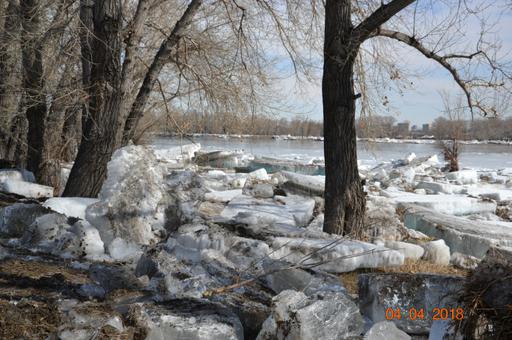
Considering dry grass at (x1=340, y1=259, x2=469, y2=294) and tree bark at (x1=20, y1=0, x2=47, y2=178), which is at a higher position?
tree bark at (x1=20, y1=0, x2=47, y2=178)

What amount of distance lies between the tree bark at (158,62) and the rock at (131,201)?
1510mm

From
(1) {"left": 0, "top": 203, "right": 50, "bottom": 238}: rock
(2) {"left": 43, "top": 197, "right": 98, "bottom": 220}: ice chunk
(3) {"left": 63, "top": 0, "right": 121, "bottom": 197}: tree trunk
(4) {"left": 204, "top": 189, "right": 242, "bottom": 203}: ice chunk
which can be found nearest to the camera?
(1) {"left": 0, "top": 203, "right": 50, "bottom": 238}: rock

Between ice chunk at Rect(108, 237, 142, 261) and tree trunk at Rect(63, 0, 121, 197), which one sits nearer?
ice chunk at Rect(108, 237, 142, 261)

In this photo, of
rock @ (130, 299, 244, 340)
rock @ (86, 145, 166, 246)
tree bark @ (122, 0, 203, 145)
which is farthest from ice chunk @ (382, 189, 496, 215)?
rock @ (130, 299, 244, 340)

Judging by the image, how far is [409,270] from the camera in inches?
175

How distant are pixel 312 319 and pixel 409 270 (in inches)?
99.5

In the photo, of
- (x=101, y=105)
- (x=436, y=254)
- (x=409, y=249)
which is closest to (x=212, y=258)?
(x=409, y=249)

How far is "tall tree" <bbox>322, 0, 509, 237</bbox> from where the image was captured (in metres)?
5.29

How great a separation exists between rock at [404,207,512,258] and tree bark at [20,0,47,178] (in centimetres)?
660

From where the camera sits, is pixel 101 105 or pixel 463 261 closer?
pixel 463 261

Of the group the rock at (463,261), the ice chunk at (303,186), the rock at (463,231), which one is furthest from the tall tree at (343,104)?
the ice chunk at (303,186)

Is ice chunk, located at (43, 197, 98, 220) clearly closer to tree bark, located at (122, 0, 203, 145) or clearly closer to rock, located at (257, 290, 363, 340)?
tree bark, located at (122, 0, 203, 145)

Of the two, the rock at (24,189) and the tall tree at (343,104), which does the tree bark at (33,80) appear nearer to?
the rock at (24,189)

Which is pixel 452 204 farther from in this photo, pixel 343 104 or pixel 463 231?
pixel 343 104
